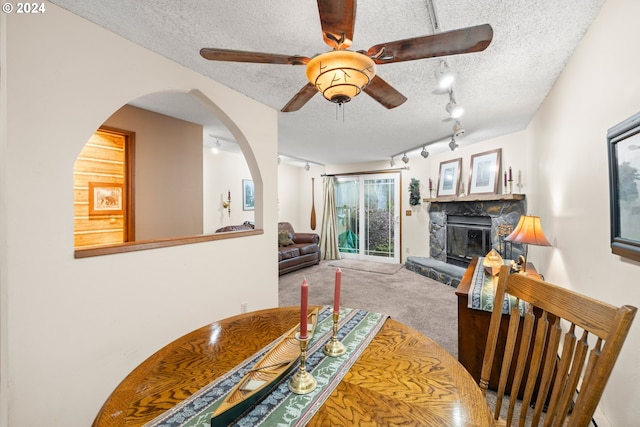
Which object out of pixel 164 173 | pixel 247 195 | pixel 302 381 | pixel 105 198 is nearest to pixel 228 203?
pixel 247 195

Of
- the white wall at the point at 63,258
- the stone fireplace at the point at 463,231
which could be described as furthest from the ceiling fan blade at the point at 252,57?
the stone fireplace at the point at 463,231

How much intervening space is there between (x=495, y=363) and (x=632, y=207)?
118cm

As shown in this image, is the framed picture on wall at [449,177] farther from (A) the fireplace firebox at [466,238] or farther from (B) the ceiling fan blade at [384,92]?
(B) the ceiling fan blade at [384,92]

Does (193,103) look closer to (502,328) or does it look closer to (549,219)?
(502,328)

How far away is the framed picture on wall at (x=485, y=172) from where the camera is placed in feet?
13.5

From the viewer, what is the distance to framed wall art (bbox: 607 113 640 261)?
3.72 feet

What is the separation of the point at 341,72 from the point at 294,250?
14.0ft

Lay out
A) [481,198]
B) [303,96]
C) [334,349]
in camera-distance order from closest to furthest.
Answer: [334,349] < [303,96] < [481,198]

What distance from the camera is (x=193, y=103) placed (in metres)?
2.76

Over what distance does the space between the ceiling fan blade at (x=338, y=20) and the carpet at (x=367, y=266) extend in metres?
4.53

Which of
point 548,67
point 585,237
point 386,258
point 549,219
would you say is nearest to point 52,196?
point 585,237

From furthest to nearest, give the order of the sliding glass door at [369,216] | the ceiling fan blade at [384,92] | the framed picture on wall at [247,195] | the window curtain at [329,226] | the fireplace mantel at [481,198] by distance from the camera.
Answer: the window curtain at [329,226] < the sliding glass door at [369,216] < the framed picture on wall at [247,195] < the fireplace mantel at [481,198] < the ceiling fan blade at [384,92]

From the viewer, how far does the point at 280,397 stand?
797 mm

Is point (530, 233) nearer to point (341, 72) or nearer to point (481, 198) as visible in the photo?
point (481, 198)
